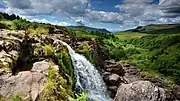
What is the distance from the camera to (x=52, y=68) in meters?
37.9

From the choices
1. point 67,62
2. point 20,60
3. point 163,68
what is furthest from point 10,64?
point 163,68

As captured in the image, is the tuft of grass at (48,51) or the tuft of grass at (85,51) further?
the tuft of grass at (85,51)

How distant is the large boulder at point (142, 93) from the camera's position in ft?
84.4

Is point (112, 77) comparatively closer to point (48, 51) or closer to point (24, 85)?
point (48, 51)

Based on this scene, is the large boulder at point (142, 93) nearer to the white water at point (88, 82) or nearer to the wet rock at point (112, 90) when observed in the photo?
the white water at point (88, 82)

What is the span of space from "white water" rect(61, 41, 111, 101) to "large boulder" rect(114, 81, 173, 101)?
23532 millimetres

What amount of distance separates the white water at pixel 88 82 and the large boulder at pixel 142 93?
77.2 feet

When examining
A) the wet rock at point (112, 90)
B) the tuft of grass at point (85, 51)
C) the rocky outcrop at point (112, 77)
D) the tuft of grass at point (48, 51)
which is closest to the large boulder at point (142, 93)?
the tuft of grass at point (48, 51)

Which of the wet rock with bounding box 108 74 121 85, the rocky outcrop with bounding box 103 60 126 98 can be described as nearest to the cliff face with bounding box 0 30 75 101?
the rocky outcrop with bounding box 103 60 126 98

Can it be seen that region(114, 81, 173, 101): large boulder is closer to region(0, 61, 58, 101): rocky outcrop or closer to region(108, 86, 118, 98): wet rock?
region(0, 61, 58, 101): rocky outcrop

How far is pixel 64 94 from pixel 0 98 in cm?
757

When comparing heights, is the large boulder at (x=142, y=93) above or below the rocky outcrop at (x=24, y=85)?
above

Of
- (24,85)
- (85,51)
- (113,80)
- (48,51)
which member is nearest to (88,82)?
(48,51)

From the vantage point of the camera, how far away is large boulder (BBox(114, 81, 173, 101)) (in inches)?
1013
